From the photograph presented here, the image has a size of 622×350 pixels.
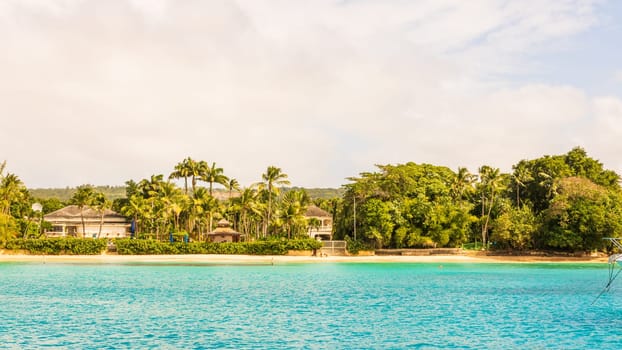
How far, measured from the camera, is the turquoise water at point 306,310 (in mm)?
24562

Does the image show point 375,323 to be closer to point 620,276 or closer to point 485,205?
point 620,276

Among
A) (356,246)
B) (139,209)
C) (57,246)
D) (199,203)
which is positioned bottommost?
(356,246)

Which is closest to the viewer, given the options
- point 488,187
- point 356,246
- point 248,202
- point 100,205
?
point 356,246

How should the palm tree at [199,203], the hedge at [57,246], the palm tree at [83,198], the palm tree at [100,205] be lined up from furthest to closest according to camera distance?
the palm tree at [100,205]
the palm tree at [83,198]
the palm tree at [199,203]
the hedge at [57,246]

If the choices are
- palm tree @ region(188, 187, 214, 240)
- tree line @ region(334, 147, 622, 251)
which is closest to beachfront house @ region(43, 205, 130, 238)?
palm tree @ region(188, 187, 214, 240)

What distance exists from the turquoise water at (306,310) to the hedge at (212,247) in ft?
63.3

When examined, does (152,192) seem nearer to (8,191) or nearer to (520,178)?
(8,191)

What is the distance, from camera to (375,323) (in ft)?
94.6

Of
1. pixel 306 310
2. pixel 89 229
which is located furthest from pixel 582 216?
pixel 89 229

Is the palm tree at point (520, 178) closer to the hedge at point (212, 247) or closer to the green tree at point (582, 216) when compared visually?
the green tree at point (582, 216)

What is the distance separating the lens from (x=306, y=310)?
3256 centimetres

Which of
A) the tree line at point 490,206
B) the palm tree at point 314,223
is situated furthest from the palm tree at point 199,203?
the palm tree at point 314,223

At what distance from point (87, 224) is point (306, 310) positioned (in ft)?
270

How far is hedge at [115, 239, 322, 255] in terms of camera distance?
76.6 m
